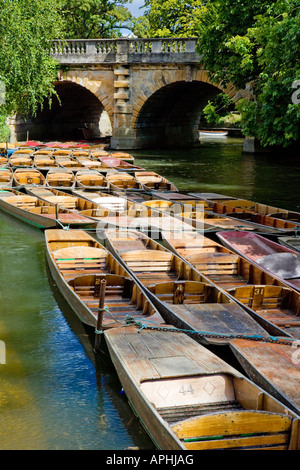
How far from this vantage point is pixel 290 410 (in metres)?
4.86

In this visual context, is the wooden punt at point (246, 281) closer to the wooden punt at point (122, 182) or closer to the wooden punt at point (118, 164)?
the wooden punt at point (122, 182)

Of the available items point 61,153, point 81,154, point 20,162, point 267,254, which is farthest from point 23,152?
point 267,254

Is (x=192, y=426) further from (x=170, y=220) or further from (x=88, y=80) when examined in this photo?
(x=88, y=80)

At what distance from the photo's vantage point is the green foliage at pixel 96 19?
113ft

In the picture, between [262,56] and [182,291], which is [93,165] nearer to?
[262,56]

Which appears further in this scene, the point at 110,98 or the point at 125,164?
the point at 110,98

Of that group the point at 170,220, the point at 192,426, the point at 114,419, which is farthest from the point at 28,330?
the point at 170,220

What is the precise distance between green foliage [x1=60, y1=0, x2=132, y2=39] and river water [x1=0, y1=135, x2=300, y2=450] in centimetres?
2536

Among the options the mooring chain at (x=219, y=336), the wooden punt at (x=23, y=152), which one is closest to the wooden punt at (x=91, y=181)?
the wooden punt at (x=23, y=152)

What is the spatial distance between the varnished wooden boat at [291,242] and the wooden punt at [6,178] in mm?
8199

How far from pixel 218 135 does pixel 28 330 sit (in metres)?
34.2

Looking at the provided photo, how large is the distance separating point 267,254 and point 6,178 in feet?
31.2

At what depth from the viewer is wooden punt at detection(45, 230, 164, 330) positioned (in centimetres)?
730

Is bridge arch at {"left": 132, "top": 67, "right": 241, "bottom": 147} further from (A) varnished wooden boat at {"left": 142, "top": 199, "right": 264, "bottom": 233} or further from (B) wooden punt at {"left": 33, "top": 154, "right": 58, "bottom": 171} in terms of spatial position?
(A) varnished wooden boat at {"left": 142, "top": 199, "right": 264, "bottom": 233}
